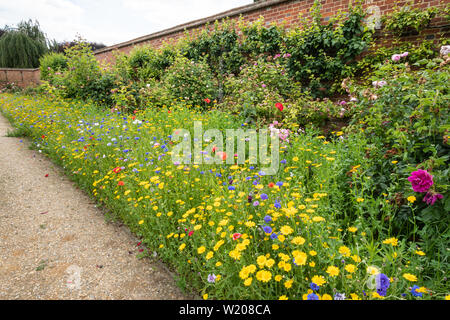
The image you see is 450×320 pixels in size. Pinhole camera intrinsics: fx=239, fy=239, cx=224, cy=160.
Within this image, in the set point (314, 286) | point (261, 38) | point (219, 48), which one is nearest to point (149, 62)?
point (219, 48)

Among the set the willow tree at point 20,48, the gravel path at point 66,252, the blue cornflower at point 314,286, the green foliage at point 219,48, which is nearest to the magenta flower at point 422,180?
the blue cornflower at point 314,286

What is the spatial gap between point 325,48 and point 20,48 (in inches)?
867

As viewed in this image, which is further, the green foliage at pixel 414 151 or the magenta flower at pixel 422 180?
the green foliage at pixel 414 151

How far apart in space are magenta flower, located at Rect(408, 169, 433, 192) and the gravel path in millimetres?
1760

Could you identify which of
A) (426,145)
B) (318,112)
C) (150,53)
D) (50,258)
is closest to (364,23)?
(318,112)

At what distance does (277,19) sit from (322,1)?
3.76 feet

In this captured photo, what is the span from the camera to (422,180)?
5.05 ft

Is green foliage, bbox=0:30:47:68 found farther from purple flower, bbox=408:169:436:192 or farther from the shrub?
purple flower, bbox=408:169:436:192

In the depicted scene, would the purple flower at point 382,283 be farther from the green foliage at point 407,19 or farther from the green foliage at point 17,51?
the green foliage at point 17,51

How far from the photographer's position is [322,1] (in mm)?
5164

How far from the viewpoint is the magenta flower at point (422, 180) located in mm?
1519

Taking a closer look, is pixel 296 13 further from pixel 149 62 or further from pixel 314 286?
pixel 314 286

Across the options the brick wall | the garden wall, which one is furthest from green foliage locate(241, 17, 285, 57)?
the brick wall

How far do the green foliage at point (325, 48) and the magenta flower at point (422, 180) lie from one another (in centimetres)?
389
